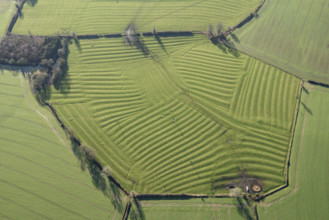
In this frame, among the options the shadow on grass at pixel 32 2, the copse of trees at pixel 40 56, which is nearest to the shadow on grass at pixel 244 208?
the copse of trees at pixel 40 56

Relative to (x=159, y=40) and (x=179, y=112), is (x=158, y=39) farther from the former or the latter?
(x=179, y=112)

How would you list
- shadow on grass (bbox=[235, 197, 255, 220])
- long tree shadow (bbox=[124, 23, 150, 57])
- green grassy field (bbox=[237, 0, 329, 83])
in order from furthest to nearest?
long tree shadow (bbox=[124, 23, 150, 57])
green grassy field (bbox=[237, 0, 329, 83])
shadow on grass (bbox=[235, 197, 255, 220])

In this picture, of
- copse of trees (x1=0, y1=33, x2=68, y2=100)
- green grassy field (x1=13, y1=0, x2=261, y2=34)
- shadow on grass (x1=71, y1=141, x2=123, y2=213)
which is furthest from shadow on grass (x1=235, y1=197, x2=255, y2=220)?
copse of trees (x1=0, y1=33, x2=68, y2=100)

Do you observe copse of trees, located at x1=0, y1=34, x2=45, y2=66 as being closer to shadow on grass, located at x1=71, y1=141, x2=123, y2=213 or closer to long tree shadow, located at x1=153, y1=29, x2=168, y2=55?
shadow on grass, located at x1=71, y1=141, x2=123, y2=213

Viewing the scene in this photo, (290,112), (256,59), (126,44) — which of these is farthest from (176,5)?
(290,112)

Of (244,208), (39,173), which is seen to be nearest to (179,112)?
(244,208)

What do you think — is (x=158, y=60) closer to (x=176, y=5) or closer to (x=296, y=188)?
(x=176, y=5)
